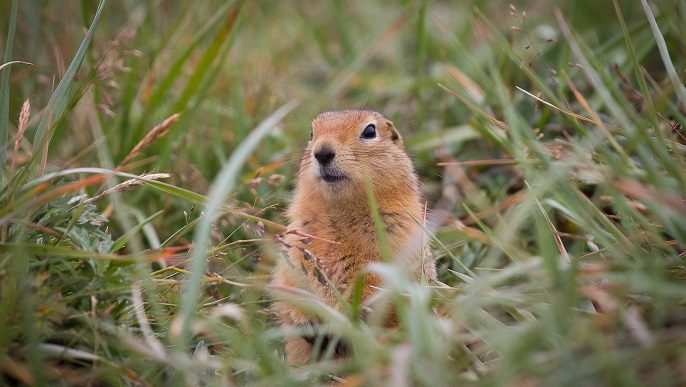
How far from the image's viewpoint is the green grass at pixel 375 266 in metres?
2.07

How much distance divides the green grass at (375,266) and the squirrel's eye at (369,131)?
476mm

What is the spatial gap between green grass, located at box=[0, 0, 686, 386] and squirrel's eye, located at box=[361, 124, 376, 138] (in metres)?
0.48

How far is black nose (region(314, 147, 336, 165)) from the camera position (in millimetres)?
3309

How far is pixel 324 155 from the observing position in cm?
331

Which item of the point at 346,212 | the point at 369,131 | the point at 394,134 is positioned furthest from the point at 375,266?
the point at 394,134

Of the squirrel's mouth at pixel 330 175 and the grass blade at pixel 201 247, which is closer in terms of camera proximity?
the grass blade at pixel 201 247

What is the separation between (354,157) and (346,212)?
0.30 m

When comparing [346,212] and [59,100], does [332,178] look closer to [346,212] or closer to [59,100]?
[346,212]

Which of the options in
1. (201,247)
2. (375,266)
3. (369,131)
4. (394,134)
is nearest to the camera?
(201,247)

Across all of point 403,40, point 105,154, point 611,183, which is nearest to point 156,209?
point 105,154

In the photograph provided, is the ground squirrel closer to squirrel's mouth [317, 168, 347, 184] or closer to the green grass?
squirrel's mouth [317, 168, 347, 184]

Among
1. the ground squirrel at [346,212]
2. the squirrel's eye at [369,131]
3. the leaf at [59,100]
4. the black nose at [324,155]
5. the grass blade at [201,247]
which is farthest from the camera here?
the squirrel's eye at [369,131]

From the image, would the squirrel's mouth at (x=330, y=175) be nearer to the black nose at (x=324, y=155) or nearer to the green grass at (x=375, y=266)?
the black nose at (x=324, y=155)

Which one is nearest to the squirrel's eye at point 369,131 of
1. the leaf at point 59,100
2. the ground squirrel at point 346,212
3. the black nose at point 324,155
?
the ground squirrel at point 346,212
